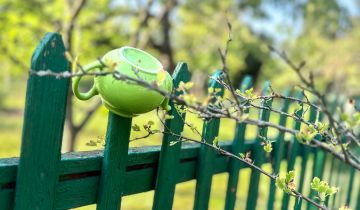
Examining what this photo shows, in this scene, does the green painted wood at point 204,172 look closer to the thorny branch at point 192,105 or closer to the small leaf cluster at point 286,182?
the small leaf cluster at point 286,182

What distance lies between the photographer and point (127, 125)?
3.61ft

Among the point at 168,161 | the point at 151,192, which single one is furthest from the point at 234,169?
the point at 151,192

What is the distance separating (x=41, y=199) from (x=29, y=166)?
9 cm

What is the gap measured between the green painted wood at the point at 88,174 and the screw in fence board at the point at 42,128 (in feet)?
0.09

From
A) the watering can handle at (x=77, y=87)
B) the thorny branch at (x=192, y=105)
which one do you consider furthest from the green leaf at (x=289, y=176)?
the watering can handle at (x=77, y=87)

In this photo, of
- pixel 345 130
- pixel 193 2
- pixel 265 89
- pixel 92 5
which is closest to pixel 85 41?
pixel 92 5

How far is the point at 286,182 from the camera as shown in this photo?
1024 millimetres

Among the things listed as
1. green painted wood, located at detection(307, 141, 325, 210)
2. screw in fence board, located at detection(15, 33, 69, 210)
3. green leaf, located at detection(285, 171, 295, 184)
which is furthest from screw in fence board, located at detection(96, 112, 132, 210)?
green painted wood, located at detection(307, 141, 325, 210)

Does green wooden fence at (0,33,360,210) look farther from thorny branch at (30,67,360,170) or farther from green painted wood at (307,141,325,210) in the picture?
green painted wood at (307,141,325,210)

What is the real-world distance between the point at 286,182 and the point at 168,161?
1.36 feet

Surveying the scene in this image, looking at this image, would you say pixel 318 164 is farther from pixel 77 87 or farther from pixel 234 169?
pixel 77 87

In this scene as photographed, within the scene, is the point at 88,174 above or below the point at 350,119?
below

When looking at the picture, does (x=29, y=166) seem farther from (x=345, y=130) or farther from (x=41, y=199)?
(x=345, y=130)

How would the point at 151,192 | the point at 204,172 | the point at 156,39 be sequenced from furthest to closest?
the point at 156,39 → the point at 151,192 → the point at 204,172
